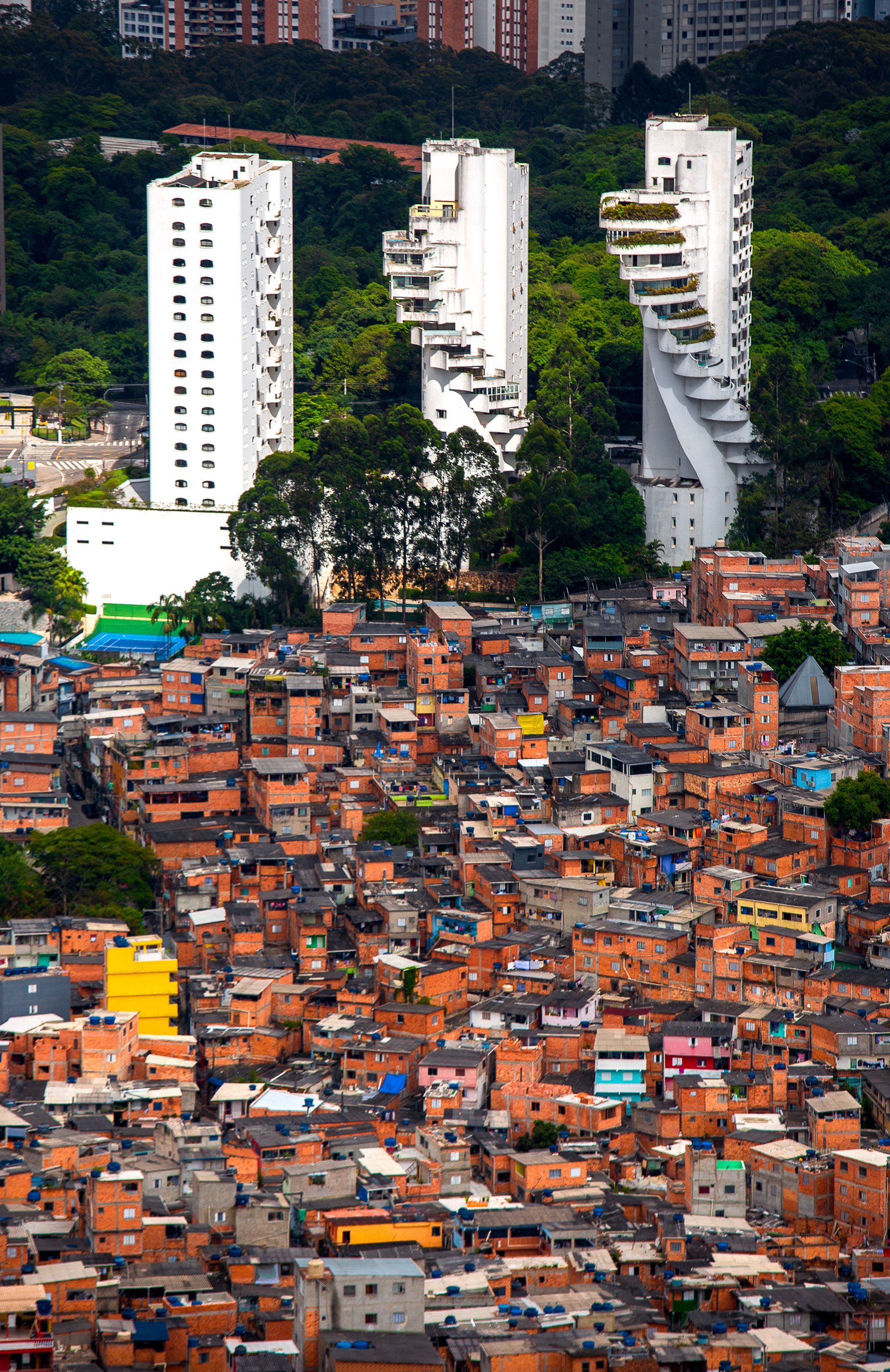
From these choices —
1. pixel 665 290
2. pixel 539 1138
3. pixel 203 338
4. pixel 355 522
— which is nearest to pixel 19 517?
pixel 203 338

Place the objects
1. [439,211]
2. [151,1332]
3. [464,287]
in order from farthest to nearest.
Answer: [464,287] → [439,211] → [151,1332]

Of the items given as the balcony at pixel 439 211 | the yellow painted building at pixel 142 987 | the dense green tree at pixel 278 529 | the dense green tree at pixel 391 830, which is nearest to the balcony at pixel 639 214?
the balcony at pixel 439 211

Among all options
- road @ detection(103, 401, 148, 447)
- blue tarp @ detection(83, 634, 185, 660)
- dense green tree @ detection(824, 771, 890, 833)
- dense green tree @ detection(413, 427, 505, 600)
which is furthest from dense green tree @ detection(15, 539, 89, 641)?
dense green tree @ detection(824, 771, 890, 833)

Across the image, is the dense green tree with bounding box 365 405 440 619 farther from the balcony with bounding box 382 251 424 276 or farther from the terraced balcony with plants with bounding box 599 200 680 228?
the terraced balcony with plants with bounding box 599 200 680 228

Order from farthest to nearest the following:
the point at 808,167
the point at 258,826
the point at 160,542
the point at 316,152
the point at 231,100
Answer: the point at 231,100, the point at 316,152, the point at 808,167, the point at 160,542, the point at 258,826

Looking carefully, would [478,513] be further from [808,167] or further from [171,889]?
[808,167]

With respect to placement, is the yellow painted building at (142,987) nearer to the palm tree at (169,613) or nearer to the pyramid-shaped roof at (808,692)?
the pyramid-shaped roof at (808,692)

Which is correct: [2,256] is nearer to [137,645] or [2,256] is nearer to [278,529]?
[137,645]

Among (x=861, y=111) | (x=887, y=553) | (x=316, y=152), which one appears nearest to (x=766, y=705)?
(x=887, y=553)
